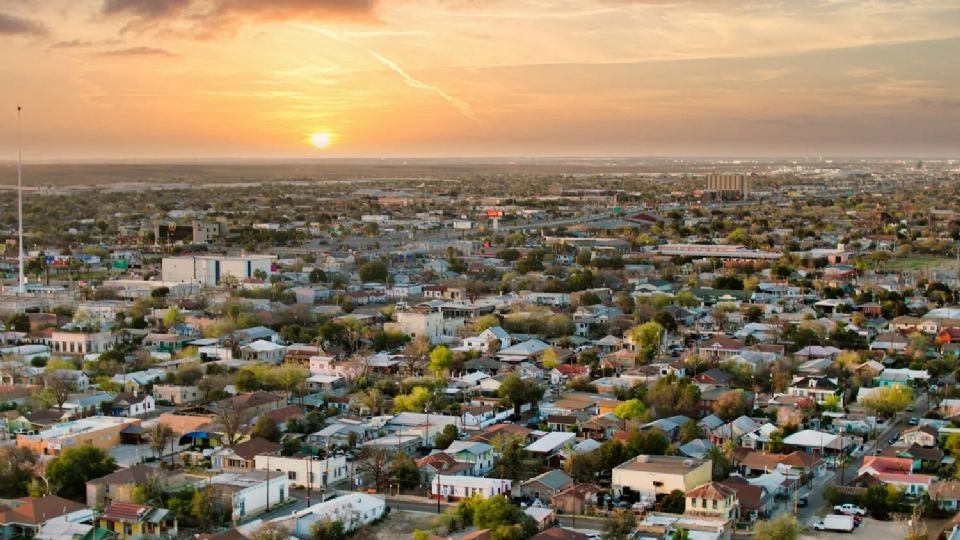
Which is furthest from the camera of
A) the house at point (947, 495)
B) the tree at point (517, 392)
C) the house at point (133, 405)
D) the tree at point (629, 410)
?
the tree at point (517, 392)

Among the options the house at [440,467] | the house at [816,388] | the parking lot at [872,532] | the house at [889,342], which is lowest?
the parking lot at [872,532]

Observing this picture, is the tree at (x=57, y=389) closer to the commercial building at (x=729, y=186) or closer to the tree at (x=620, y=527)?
the tree at (x=620, y=527)

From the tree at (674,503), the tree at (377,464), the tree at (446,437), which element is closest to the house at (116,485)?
the tree at (377,464)

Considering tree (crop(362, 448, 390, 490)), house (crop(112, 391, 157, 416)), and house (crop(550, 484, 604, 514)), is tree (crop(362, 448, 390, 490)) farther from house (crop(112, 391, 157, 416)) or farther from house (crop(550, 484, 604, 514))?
house (crop(112, 391, 157, 416))

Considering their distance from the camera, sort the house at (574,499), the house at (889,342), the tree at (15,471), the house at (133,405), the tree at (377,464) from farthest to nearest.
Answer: the house at (889,342) < the house at (133,405) < the tree at (377,464) < the tree at (15,471) < the house at (574,499)

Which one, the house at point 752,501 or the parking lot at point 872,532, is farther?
the house at point 752,501

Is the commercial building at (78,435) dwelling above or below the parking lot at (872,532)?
above
